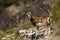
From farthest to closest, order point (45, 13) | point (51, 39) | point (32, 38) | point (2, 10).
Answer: point (2, 10)
point (45, 13)
point (32, 38)
point (51, 39)

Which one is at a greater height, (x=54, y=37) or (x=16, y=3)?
(x=16, y=3)

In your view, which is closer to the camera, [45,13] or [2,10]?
[45,13]

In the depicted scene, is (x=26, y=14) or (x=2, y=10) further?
(x=2, y=10)

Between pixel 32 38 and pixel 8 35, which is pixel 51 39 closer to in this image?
pixel 32 38

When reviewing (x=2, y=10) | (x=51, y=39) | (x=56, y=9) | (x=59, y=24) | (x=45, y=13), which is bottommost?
(x=51, y=39)

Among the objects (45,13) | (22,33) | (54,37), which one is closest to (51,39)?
(54,37)

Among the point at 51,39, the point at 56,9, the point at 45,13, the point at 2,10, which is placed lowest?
the point at 51,39

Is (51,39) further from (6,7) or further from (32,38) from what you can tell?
(6,7)

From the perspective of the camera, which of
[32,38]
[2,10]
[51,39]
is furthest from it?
[2,10]

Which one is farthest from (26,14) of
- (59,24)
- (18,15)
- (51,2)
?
(59,24)
